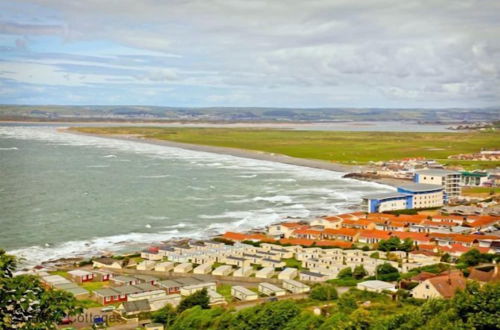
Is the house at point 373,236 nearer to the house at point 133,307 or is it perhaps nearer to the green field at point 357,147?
the house at point 133,307

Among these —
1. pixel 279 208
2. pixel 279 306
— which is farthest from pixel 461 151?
pixel 279 306

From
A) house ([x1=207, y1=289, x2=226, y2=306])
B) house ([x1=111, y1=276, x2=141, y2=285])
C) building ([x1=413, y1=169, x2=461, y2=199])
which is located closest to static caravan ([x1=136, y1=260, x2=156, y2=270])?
house ([x1=111, y1=276, x2=141, y2=285])

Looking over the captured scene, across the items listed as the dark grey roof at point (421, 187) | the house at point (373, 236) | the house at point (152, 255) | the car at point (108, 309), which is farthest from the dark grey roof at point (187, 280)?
the dark grey roof at point (421, 187)

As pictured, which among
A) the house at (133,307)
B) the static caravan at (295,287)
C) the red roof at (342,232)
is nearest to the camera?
the house at (133,307)

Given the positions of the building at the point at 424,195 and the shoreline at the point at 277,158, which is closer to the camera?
the building at the point at 424,195

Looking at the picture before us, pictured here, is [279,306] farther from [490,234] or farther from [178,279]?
[490,234]

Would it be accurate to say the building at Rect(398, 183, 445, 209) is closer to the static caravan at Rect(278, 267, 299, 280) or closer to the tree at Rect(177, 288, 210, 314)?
the static caravan at Rect(278, 267, 299, 280)

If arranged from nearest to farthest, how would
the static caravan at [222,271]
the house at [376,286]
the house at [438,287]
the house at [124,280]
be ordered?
the house at [438,287] → the house at [376,286] → the house at [124,280] → the static caravan at [222,271]
